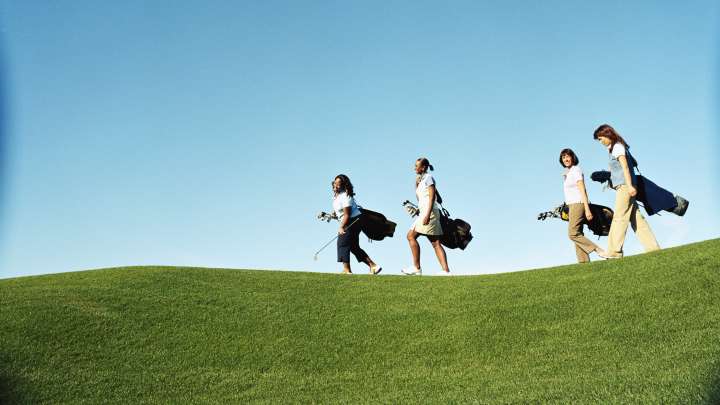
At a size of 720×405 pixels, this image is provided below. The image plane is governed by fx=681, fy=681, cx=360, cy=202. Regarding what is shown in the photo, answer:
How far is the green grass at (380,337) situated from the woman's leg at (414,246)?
1205mm

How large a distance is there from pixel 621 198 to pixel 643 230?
0.82 metres

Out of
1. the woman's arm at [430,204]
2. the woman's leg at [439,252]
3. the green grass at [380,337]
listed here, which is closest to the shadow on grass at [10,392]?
the green grass at [380,337]

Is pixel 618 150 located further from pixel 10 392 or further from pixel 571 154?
pixel 10 392

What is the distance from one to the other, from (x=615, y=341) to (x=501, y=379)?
206cm

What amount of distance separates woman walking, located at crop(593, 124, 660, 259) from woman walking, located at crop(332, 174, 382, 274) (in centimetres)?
542

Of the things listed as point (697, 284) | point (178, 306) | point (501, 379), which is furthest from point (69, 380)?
point (697, 284)

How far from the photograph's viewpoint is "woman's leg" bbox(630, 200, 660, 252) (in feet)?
45.3

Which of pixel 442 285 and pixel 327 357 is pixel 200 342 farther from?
pixel 442 285

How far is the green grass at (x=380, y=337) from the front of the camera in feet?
28.5

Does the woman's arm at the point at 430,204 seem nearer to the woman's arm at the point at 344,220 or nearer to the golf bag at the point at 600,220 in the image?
the woman's arm at the point at 344,220

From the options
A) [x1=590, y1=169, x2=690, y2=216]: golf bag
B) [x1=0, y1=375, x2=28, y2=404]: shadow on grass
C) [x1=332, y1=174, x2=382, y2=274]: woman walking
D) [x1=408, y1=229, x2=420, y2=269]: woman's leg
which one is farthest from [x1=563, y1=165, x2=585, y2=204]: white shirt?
[x1=0, y1=375, x2=28, y2=404]: shadow on grass

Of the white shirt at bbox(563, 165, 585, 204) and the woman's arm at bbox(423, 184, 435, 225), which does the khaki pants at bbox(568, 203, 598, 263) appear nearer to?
the white shirt at bbox(563, 165, 585, 204)

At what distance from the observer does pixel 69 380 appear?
32.4ft

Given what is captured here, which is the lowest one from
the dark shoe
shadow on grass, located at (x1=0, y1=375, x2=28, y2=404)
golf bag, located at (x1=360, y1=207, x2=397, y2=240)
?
shadow on grass, located at (x1=0, y1=375, x2=28, y2=404)
